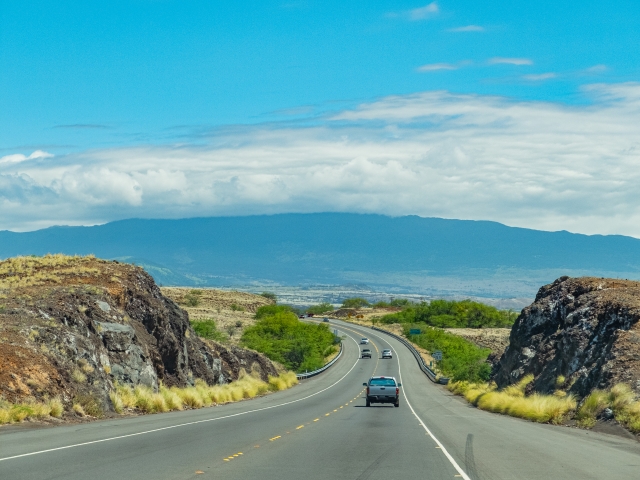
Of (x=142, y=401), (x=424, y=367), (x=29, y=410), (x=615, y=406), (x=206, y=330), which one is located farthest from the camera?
(x=424, y=367)

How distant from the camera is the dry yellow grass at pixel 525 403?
30281 mm

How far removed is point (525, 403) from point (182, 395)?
14480 mm

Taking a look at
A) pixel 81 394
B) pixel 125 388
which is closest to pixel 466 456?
pixel 81 394

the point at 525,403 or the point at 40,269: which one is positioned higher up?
the point at 40,269

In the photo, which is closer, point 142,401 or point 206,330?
point 142,401

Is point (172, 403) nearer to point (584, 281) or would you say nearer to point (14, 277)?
point (14, 277)

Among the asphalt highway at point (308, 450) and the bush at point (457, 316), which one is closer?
the asphalt highway at point (308, 450)

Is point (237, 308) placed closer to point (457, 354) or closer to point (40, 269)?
point (457, 354)

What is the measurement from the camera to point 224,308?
13962cm

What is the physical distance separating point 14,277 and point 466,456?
31.1 meters

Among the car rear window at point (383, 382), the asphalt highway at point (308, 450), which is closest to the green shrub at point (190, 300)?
the car rear window at point (383, 382)

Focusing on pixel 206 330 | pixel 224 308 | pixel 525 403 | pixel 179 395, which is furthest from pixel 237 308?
pixel 525 403

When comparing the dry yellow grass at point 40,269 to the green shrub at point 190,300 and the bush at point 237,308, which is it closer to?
the green shrub at point 190,300

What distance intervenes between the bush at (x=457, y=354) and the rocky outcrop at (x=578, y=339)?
13.3 metres
